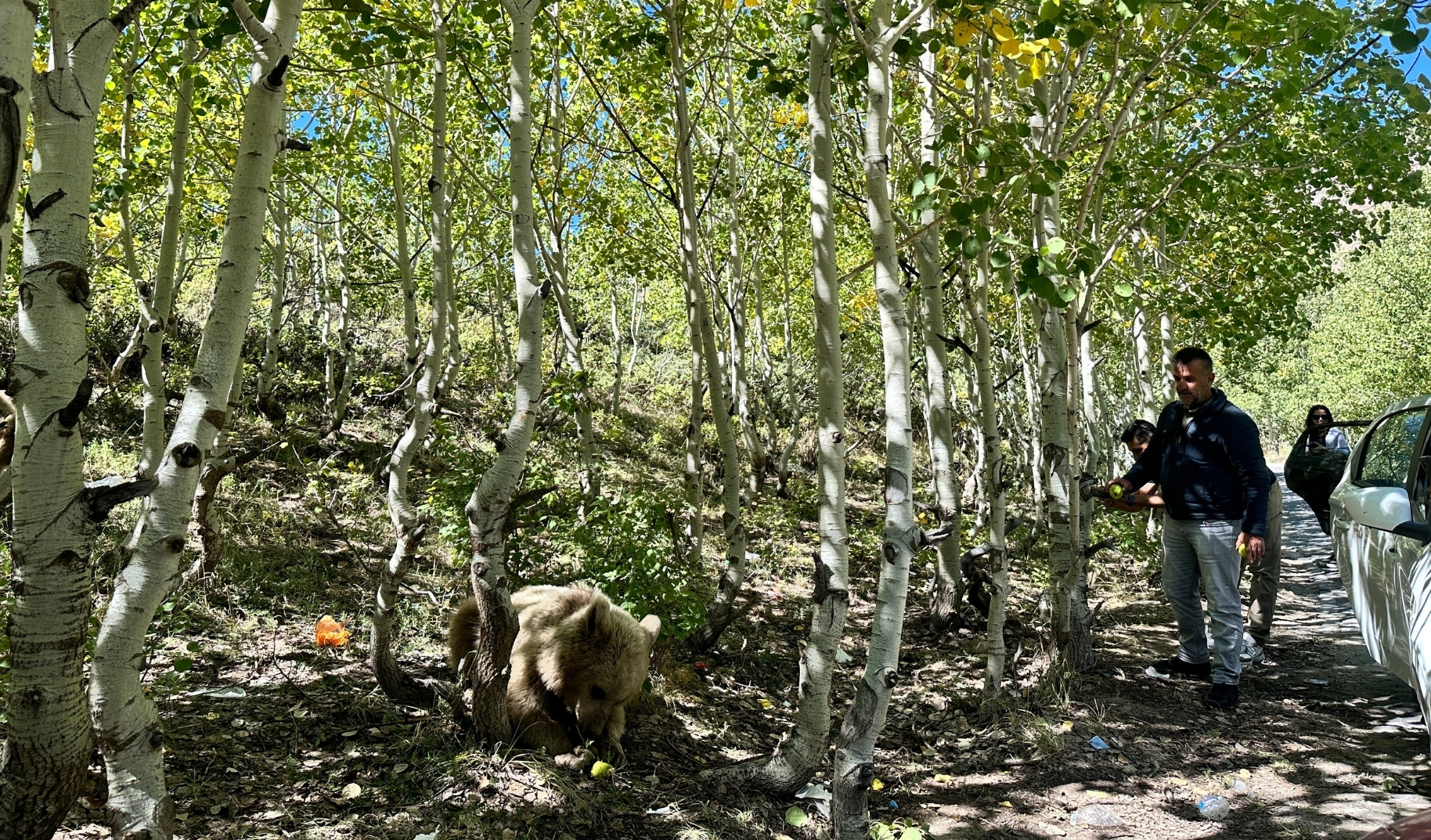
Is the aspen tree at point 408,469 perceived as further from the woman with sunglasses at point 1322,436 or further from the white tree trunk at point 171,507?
the woman with sunglasses at point 1322,436

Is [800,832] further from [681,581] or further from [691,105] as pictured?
[691,105]

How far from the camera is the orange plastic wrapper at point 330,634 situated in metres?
5.37

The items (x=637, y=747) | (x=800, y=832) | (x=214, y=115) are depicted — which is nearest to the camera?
(x=800, y=832)

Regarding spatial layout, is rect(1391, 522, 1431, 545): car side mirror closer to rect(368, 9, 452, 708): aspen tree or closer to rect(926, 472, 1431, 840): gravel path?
rect(926, 472, 1431, 840): gravel path

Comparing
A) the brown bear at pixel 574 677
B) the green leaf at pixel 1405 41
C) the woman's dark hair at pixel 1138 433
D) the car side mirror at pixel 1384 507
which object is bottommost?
the brown bear at pixel 574 677

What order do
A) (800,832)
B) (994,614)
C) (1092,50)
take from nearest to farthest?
1. (800,832)
2. (994,614)
3. (1092,50)

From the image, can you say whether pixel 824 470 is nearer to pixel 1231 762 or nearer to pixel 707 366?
pixel 707 366

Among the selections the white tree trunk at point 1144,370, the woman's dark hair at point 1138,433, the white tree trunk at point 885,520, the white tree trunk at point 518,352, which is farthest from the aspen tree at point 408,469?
the white tree trunk at point 1144,370

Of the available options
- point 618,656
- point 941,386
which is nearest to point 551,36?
point 941,386

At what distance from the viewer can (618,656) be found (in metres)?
4.53

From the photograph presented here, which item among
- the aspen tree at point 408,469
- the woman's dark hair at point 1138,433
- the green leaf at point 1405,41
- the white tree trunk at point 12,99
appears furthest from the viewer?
the woman's dark hair at point 1138,433

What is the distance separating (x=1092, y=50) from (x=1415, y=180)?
5283 mm

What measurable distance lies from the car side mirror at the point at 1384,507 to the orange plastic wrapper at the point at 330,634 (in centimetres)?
584

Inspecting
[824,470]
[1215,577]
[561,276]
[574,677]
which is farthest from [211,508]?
[1215,577]
